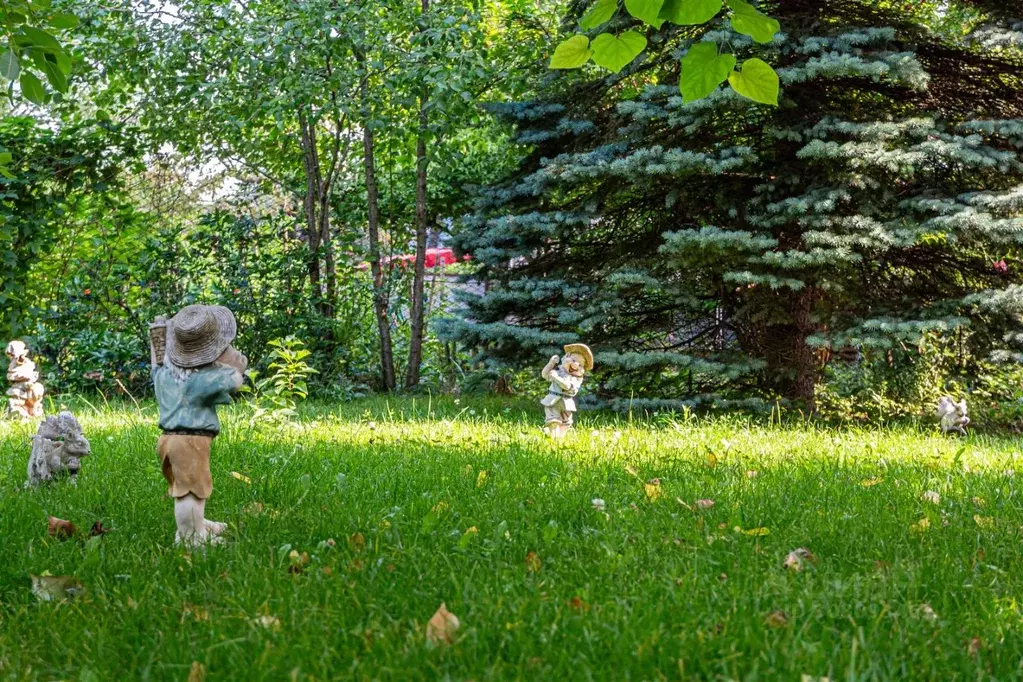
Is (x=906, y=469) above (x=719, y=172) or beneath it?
beneath

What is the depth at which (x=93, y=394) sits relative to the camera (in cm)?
985

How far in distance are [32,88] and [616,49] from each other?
83.2 inches

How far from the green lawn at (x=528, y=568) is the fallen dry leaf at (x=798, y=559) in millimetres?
41

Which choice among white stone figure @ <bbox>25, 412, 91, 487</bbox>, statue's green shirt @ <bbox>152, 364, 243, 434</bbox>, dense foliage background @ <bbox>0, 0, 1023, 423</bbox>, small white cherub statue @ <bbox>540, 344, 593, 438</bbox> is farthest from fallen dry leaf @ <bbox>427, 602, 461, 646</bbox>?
dense foliage background @ <bbox>0, 0, 1023, 423</bbox>

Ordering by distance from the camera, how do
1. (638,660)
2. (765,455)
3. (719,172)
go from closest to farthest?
(638,660)
(765,455)
(719,172)

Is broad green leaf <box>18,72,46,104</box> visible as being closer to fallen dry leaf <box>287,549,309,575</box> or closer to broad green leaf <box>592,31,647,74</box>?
fallen dry leaf <box>287,549,309,575</box>

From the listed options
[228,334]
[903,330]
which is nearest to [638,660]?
[228,334]

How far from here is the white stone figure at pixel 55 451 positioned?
4.60m

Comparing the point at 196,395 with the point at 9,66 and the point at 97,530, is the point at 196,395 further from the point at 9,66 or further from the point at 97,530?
the point at 9,66

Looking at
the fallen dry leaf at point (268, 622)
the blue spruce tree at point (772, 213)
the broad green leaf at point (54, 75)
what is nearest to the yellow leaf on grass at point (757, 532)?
the fallen dry leaf at point (268, 622)

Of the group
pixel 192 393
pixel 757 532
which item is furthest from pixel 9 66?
Answer: pixel 757 532

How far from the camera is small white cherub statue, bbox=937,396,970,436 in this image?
6.90m

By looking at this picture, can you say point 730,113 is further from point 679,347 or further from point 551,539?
point 551,539

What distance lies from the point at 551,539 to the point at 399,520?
694mm
